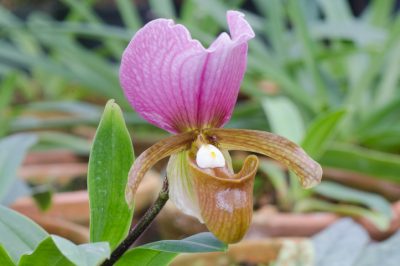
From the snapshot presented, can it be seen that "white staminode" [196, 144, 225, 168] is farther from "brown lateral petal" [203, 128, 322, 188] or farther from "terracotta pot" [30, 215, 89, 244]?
"terracotta pot" [30, 215, 89, 244]

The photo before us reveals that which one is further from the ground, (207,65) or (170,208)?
(207,65)

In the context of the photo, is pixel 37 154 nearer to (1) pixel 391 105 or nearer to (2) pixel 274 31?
(2) pixel 274 31

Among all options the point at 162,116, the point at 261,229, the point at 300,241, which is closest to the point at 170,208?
the point at 261,229

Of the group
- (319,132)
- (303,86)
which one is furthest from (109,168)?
(303,86)

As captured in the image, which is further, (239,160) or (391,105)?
(391,105)

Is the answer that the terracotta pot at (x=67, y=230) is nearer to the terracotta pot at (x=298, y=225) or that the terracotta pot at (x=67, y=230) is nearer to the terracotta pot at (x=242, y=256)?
the terracotta pot at (x=242, y=256)

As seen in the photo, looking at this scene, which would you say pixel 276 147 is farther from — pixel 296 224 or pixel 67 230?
pixel 296 224

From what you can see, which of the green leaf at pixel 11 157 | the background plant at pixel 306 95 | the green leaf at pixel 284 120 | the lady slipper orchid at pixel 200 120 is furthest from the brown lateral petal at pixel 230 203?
the green leaf at pixel 284 120
